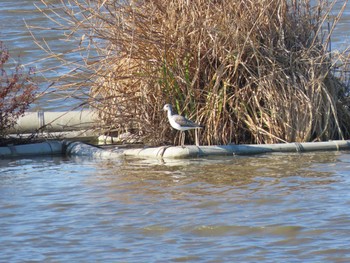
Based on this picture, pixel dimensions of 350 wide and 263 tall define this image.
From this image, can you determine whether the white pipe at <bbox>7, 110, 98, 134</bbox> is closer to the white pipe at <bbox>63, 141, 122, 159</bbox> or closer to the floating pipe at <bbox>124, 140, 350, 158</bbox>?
the white pipe at <bbox>63, 141, 122, 159</bbox>

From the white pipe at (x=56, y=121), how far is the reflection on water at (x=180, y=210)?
72.2 inches

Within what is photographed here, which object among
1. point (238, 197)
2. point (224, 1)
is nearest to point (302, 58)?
point (224, 1)

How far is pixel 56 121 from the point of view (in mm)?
13109

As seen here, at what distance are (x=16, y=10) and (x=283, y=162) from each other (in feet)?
42.9

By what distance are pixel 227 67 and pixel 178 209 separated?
3.27m

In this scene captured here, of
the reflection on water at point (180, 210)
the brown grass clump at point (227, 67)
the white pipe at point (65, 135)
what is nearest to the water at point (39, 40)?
the white pipe at point (65, 135)

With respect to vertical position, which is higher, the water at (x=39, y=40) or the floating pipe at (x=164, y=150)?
the water at (x=39, y=40)

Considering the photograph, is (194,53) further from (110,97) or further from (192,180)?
(192,180)

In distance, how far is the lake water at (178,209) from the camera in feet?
23.9

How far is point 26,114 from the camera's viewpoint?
1309 centimetres

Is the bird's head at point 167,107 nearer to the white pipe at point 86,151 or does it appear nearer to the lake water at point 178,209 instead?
the lake water at point 178,209

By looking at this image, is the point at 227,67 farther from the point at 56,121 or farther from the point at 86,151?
the point at 56,121

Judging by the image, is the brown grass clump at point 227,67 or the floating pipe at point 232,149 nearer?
the floating pipe at point 232,149

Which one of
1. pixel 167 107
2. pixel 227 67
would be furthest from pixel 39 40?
pixel 167 107
